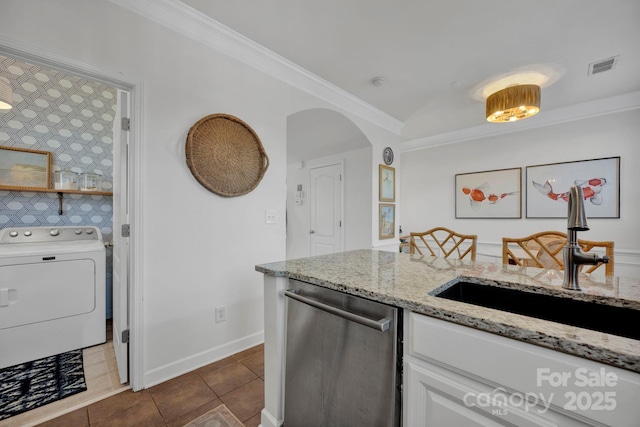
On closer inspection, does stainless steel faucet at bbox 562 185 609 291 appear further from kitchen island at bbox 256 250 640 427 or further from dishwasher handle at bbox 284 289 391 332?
dishwasher handle at bbox 284 289 391 332

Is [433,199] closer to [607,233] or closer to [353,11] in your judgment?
[607,233]

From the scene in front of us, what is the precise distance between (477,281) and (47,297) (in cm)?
297

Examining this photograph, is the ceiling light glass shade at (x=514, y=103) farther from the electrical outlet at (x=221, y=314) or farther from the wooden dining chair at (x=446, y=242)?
the electrical outlet at (x=221, y=314)

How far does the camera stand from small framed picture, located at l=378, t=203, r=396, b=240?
370 centimetres

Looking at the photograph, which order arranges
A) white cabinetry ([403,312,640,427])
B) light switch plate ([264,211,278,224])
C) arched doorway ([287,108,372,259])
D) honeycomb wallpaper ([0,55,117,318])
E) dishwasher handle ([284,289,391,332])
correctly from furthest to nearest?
arched doorway ([287,108,372,259])
honeycomb wallpaper ([0,55,117,318])
light switch plate ([264,211,278,224])
dishwasher handle ([284,289,391,332])
white cabinetry ([403,312,640,427])

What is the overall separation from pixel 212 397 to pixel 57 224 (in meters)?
2.48

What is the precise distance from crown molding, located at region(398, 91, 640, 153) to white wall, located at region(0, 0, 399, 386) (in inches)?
130

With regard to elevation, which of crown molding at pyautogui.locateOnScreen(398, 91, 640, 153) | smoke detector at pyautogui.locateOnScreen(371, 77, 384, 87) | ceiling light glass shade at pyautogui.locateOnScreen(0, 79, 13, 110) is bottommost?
ceiling light glass shade at pyautogui.locateOnScreen(0, 79, 13, 110)

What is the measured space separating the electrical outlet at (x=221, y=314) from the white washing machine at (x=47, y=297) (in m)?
1.14

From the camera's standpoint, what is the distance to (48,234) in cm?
251

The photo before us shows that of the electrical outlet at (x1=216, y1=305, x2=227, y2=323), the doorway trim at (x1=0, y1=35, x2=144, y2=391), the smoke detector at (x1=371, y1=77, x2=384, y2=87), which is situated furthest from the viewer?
the smoke detector at (x1=371, y1=77, x2=384, y2=87)

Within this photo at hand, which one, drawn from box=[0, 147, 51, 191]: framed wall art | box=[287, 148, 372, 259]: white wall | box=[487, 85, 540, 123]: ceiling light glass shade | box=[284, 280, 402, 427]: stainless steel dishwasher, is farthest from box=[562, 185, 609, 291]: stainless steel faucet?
box=[0, 147, 51, 191]: framed wall art

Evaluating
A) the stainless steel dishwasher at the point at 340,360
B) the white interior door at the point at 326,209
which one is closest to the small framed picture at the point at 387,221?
the white interior door at the point at 326,209

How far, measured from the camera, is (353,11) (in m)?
1.81
